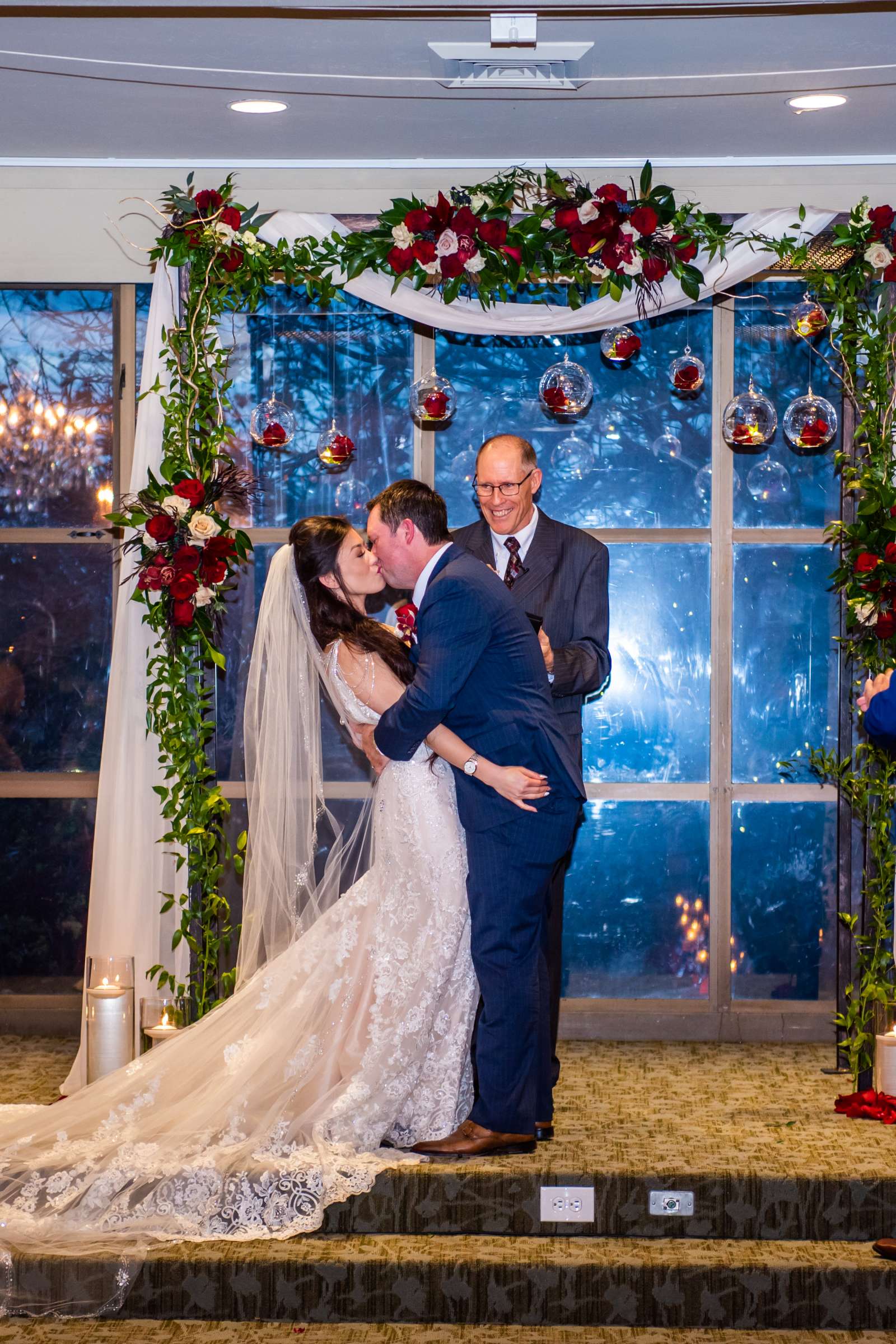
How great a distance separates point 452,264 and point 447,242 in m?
0.07

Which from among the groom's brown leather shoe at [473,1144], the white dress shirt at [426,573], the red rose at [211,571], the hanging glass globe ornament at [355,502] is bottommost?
the groom's brown leather shoe at [473,1144]

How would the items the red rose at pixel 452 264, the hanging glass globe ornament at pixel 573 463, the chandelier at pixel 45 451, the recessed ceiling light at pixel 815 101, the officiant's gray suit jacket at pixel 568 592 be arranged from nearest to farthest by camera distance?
the recessed ceiling light at pixel 815 101 → the officiant's gray suit jacket at pixel 568 592 → the red rose at pixel 452 264 → the hanging glass globe ornament at pixel 573 463 → the chandelier at pixel 45 451

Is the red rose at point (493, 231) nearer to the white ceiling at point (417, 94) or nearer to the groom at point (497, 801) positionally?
the white ceiling at point (417, 94)

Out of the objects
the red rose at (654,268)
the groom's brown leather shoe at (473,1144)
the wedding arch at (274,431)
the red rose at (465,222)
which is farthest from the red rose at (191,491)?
the groom's brown leather shoe at (473,1144)

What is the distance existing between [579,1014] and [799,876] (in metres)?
1.03

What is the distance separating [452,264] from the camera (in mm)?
4410

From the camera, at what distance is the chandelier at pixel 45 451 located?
5.33m

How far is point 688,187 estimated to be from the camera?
16.6 ft

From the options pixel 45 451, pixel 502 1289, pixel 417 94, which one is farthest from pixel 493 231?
pixel 502 1289

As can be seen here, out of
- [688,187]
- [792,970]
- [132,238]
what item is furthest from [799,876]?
[132,238]

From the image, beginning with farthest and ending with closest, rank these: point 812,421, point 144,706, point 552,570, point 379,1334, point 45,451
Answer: point 45,451
point 144,706
point 552,570
point 812,421
point 379,1334

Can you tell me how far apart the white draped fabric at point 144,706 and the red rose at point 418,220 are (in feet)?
0.99

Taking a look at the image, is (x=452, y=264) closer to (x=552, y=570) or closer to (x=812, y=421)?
(x=552, y=570)

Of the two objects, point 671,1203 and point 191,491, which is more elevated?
point 191,491
